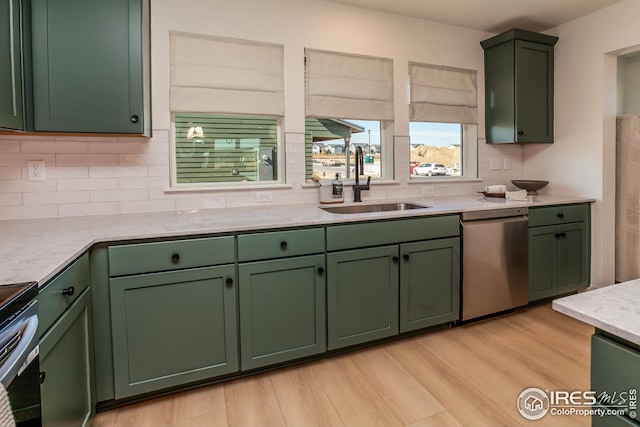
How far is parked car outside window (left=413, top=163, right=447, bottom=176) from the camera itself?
3.48 m

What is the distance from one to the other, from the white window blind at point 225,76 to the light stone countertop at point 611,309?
2.34 meters

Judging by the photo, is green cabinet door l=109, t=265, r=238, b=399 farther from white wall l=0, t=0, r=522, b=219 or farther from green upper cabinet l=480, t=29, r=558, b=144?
green upper cabinet l=480, t=29, r=558, b=144

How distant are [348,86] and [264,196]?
3.86ft

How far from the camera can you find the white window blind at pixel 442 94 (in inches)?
129

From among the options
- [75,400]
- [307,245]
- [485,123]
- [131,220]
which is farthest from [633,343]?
[485,123]

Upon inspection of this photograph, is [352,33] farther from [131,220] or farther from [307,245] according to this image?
[131,220]

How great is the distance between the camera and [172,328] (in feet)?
6.13

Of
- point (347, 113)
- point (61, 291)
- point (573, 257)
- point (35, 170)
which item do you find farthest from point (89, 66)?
point (573, 257)

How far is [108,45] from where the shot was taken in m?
2.01

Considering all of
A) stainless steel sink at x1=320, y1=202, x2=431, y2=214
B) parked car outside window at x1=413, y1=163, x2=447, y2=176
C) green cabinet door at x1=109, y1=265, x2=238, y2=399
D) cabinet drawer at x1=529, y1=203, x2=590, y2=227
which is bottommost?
green cabinet door at x1=109, y1=265, x2=238, y2=399

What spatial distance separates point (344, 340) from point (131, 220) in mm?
1508

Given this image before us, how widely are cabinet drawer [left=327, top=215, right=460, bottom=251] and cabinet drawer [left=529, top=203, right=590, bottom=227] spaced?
835 millimetres

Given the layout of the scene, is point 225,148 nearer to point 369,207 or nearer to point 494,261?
point 369,207

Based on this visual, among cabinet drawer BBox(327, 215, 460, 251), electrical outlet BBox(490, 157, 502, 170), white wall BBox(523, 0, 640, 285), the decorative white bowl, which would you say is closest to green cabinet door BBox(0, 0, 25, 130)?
cabinet drawer BBox(327, 215, 460, 251)
